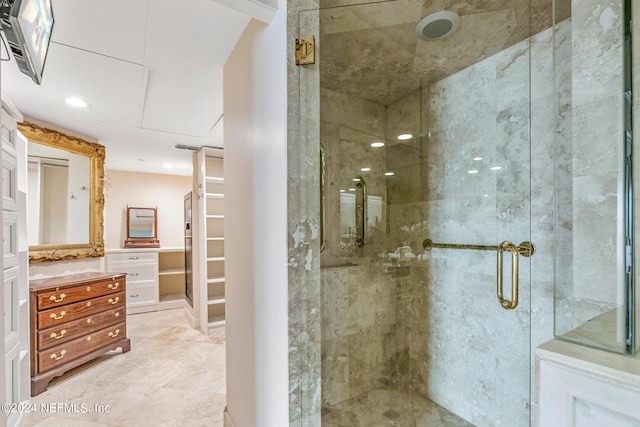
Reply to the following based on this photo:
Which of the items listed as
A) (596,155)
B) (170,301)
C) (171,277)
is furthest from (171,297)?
(596,155)

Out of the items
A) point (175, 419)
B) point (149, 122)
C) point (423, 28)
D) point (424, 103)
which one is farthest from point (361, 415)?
point (149, 122)

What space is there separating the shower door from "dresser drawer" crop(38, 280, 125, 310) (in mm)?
2398

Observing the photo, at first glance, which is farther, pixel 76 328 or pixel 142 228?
pixel 142 228

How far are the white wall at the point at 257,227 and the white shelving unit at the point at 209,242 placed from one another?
1733mm

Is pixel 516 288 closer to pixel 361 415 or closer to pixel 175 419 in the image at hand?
pixel 361 415

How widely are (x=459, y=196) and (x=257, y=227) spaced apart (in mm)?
1288

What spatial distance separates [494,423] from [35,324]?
3321 mm

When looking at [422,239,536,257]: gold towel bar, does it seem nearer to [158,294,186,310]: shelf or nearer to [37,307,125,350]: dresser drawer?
[37,307,125,350]: dresser drawer

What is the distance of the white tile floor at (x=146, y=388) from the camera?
189 centimetres

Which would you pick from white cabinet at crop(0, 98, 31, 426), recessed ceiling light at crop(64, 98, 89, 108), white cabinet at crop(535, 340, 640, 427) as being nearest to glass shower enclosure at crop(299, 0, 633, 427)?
white cabinet at crop(535, 340, 640, 427)

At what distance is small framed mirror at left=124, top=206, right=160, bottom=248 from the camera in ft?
15.2

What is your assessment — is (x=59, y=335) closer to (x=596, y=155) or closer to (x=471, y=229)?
(x=471, y=229)

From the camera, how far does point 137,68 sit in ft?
6.08

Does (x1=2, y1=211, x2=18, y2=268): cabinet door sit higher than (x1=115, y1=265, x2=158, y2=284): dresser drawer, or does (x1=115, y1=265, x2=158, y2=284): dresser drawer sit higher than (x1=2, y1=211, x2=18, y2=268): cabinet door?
(x1=2, y1=211, x2=18, y2=268): cabinet door
